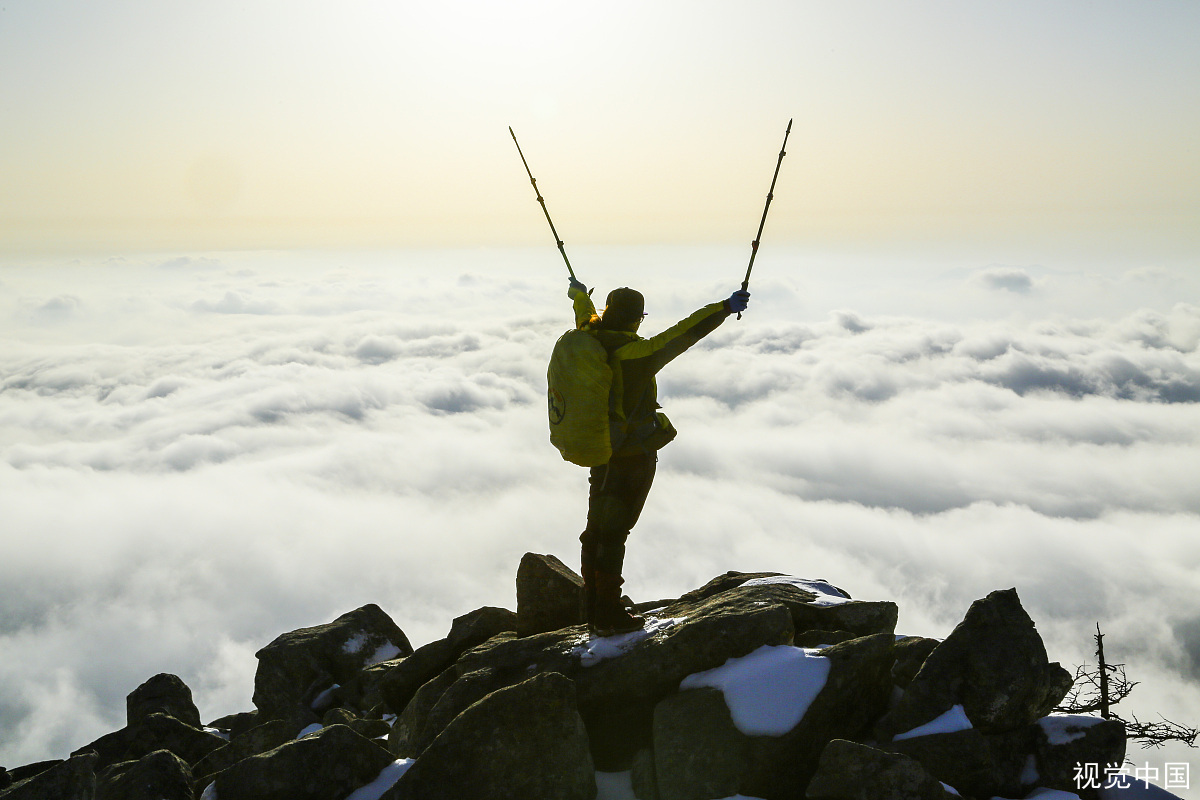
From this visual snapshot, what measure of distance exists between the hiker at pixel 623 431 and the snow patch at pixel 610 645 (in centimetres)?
15

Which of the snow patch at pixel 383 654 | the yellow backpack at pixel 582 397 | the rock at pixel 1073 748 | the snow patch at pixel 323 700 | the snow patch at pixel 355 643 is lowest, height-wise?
the snow patch at pixel 323 700

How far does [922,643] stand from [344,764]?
24.4 feet

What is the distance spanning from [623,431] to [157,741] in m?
10.8

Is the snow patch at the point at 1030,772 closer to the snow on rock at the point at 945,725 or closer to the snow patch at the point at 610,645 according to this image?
the snow on rock at the point at 945,725

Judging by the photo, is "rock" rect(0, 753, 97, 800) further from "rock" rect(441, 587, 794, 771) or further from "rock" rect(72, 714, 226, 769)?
"rock" rect(441, 587, 794, 771)

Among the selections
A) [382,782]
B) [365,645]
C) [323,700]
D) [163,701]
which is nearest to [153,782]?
[382,782]

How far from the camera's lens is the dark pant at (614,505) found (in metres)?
9.20

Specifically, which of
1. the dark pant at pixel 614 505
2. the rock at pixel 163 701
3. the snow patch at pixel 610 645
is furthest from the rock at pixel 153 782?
the dark pant at pixel 614 505

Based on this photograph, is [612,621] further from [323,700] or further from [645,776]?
[323,700]

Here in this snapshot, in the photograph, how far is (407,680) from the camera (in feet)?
38.2

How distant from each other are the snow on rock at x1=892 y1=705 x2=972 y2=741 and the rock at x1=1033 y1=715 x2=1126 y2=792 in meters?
0.97

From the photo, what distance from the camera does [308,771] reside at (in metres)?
7.74

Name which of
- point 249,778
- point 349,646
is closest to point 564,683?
point 249,778

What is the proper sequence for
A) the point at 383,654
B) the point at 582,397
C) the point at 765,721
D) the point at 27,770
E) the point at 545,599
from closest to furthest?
the point at 765,721 < the point at 582,397 < the point at 545,599 < the point at 27,770 < the point at 383,654
